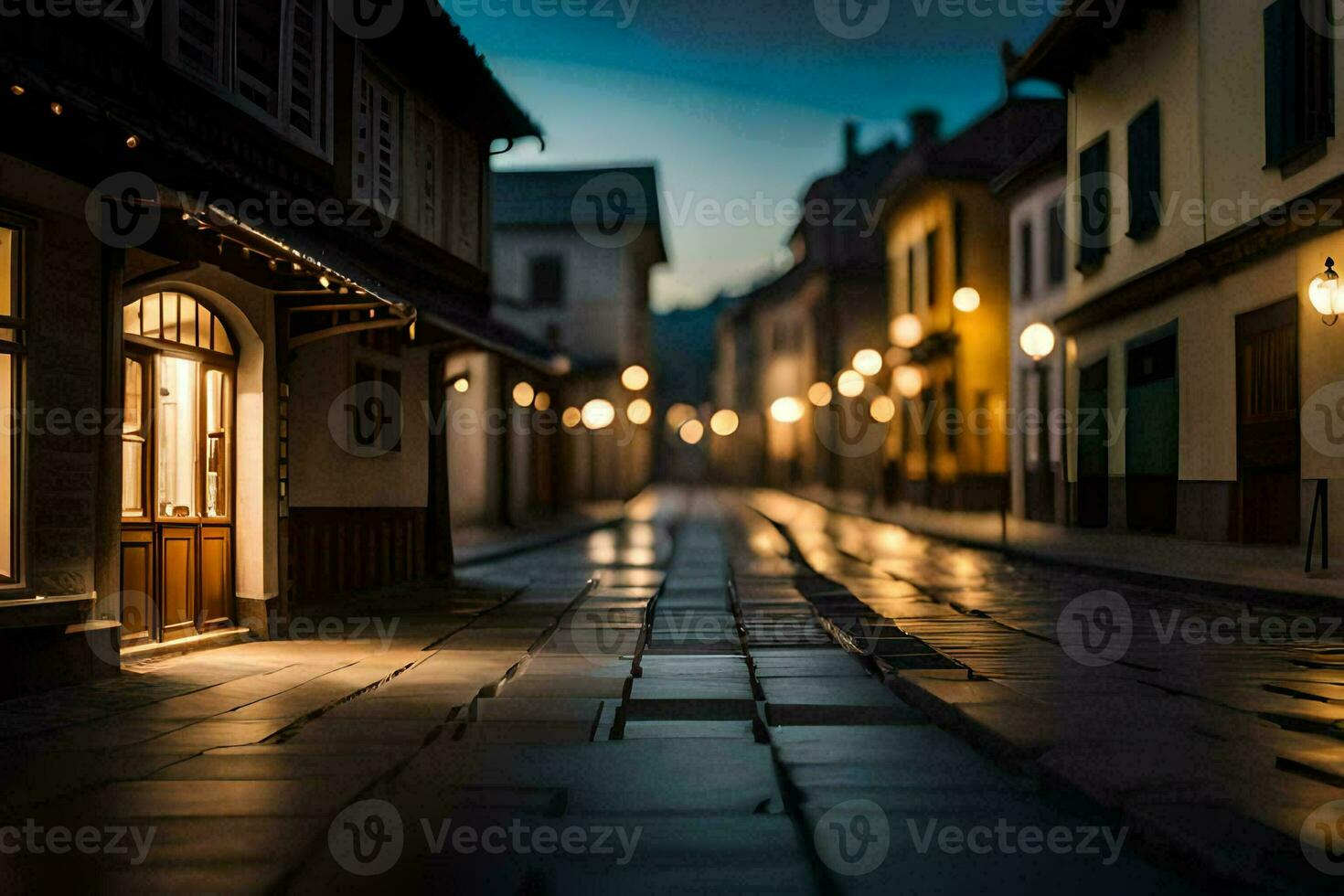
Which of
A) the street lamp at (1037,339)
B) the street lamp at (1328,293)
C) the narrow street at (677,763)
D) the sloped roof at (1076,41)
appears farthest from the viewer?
the street lamp at (1037,339)

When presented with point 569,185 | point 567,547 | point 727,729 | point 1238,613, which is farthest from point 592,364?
A: point 727,729

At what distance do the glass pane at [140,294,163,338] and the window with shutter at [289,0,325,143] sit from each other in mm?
3561

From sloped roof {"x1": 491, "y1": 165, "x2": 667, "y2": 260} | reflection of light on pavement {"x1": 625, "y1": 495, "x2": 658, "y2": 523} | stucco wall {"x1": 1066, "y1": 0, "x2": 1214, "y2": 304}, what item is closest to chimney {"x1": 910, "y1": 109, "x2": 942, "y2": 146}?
sloped roof {"x1": 491, "y1": 165, "x2": 667, "y2": 260}

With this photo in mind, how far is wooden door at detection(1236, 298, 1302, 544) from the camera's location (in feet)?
54.4

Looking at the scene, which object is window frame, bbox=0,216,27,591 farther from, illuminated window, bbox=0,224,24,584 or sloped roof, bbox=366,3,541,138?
sloped roof, bbox=366,3,541,138

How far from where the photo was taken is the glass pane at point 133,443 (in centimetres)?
942

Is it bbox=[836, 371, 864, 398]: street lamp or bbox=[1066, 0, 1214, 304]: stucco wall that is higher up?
bbox=[1066, 0, 1214, 304]: stucco wall

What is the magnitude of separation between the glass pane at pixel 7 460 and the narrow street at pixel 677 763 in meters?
0.97

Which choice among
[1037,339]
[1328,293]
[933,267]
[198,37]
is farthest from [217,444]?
[933,267]

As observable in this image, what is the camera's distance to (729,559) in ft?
65.0

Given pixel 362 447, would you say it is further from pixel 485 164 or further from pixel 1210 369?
pixel 1210 369

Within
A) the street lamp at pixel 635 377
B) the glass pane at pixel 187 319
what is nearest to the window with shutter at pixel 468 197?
the glass pane at pixel 187 319

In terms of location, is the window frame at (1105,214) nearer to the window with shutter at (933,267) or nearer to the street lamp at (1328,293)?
the street lamp at (1328,293)

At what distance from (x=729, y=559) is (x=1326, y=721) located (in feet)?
44.4
